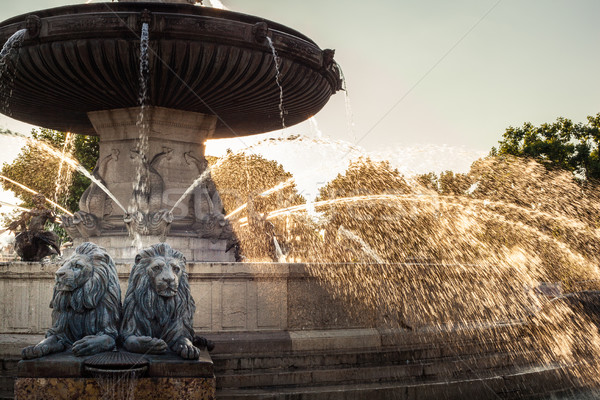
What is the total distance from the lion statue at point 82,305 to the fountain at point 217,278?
0.07 m

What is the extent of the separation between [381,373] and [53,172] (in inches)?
1092

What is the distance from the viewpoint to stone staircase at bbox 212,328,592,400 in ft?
18.5

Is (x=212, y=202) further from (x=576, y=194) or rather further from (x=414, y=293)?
(x=576, y=194)

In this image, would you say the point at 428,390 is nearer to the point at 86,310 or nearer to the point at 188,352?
the point at 188,352

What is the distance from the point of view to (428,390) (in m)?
5.80

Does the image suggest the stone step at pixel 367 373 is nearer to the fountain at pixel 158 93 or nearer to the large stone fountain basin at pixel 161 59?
the fountain at pixel 158 93

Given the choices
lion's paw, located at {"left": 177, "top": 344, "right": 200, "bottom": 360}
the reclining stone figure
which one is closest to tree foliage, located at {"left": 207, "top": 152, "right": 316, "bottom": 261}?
the reclining stone figure

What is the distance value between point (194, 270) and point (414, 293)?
8.78 ft

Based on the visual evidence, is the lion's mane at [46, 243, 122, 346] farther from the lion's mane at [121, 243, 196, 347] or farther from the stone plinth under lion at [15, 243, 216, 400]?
the lion's mane at [121, 243, 196, 347]

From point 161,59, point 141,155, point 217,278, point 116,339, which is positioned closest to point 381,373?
point 217,278

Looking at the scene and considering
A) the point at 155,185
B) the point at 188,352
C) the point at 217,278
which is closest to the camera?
the point at 188,352

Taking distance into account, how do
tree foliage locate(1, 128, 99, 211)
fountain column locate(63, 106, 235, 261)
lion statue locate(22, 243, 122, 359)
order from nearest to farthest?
lion statue locate(22, 243, 122, 359) → fountain column locate(63, 106, 235, 261) → tree foliage locate(1, 128, 99, 211)

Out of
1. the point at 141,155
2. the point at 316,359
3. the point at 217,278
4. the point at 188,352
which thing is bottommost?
the point at 316,359

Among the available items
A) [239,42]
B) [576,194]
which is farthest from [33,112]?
[576,194]
